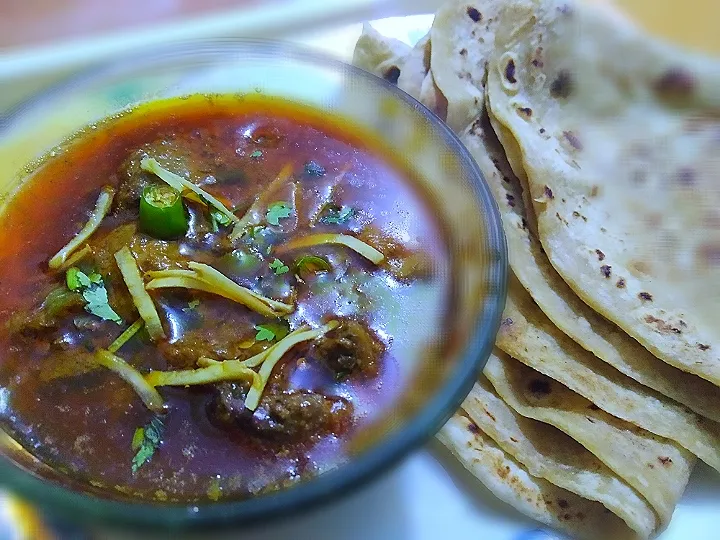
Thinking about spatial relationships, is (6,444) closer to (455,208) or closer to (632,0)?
(455,208)

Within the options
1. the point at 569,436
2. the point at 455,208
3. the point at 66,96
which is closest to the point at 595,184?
the point at 455,208

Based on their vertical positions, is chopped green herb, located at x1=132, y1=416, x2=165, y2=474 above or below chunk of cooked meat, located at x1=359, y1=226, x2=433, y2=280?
below

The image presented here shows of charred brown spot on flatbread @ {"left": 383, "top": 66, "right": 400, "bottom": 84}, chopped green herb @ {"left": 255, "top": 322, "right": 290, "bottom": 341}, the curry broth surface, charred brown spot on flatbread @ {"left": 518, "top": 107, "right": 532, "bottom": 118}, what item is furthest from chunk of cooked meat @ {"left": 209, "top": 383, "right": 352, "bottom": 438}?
charred brown spot on flatbread @ {"left": 383, "top": 66, "right": 400, "bottom": 84}

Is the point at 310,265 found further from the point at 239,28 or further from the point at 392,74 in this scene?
the point at 239,28

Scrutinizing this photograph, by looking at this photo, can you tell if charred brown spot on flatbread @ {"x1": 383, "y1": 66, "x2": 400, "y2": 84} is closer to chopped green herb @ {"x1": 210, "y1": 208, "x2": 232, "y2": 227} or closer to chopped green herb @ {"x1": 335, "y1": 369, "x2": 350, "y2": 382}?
chopped green herb @ {"x1": 210, "y1": 208, "x2": 232, "y2": 227}

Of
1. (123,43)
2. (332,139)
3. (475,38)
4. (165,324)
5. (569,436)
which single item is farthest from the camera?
(123,43)
